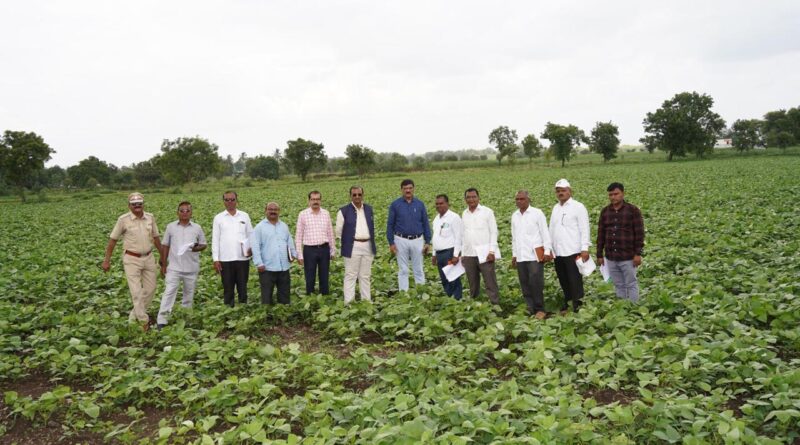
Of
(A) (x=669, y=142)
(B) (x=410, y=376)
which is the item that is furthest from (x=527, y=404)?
(A) (x=669, y=142)

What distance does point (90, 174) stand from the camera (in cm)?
8362

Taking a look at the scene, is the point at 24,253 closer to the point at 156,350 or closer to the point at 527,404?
the point at 156,350

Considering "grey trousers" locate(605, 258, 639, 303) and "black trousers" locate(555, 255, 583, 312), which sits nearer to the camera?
"grey trousers" locate(605, 258, 639, 303)

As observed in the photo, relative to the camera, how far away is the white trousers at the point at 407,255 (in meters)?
8.51

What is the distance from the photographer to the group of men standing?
7.35 m

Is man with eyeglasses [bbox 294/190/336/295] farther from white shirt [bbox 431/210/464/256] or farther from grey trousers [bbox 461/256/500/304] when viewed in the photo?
grey trousers [bbox 461/256/500/304]

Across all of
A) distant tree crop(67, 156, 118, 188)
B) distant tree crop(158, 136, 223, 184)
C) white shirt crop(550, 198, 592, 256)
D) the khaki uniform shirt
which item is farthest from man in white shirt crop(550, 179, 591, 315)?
distant tree crop(67, 156, 118, 188)

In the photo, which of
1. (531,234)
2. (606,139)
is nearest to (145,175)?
(606,139)

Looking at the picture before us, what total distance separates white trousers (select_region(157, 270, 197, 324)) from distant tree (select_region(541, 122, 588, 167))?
8058 centimetres

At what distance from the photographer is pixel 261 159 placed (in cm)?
11088

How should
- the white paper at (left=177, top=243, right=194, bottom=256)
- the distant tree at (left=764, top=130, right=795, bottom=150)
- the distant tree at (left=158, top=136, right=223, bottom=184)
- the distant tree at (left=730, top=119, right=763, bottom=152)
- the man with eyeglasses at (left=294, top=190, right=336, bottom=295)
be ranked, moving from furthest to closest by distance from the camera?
the distant tree at (left=730, top=119, right=763, bottom=152) → the distant tree at (left=764, top=130, right=795, bottom=150) → the distant tree at (left=158, top=136, right=223, bottom=184) → the man with eyeglasses at (left=294, top=190, right=336, bottom=295) → the white paper at (left=177, top=243, right=194, bottom=256)

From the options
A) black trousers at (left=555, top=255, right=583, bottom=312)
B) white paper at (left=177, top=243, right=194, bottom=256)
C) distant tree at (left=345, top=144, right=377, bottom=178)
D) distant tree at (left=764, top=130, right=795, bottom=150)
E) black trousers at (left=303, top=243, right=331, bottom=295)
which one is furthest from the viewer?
distant tree at (left=764, top=130, right=795, bottom=150)

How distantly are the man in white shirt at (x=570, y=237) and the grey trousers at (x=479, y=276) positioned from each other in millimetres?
996

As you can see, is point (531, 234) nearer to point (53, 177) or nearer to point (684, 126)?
point (684, 126)
